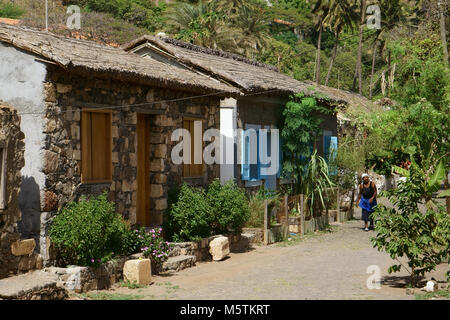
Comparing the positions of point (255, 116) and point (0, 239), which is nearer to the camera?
point (0, 239)

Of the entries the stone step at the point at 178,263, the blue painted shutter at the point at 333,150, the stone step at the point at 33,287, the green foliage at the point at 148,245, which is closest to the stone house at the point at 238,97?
the blue painted shutter at the point at 333,150

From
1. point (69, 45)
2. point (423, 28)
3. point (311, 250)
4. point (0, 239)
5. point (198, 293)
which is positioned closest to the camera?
point (0, 239)

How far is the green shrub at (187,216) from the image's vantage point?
12391 millimetres

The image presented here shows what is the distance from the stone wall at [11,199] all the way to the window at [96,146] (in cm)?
162

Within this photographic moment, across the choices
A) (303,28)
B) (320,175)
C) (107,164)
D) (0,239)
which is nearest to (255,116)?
(320,175)

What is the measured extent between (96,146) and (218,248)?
3.22 metres

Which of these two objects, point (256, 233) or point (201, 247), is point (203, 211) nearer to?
point (201, 247)

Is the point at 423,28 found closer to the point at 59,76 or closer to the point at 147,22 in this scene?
the point at 59,76

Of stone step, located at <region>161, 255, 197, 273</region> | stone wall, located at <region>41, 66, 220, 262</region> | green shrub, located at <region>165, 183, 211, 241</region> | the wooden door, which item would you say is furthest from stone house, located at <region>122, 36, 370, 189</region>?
stone step, located at <region>161, 255, 197, 273</region>

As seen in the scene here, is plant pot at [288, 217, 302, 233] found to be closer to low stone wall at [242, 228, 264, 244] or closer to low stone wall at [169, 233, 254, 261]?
low stone wall at [242, 228, 264, 244]

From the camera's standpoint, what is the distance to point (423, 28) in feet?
64.6

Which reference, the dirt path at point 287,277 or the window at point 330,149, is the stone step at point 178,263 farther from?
the window at point 330,149

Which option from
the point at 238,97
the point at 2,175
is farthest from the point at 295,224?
the point at 2,175

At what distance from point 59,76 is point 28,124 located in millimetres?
849
